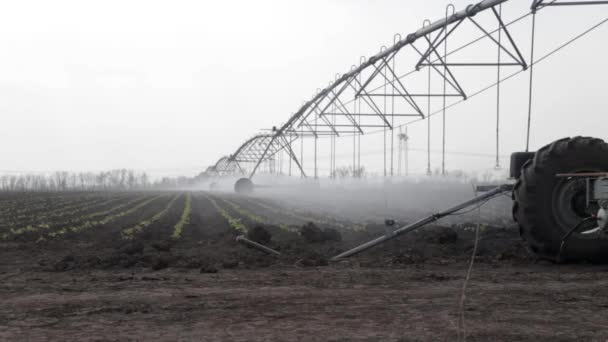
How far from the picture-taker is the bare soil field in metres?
3.98

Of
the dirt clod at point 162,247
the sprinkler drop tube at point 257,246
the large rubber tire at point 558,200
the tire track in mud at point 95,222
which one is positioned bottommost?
the tire track in mud at point 95,222

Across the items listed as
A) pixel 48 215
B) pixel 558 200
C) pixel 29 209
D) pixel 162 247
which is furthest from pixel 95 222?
pixel 558 200

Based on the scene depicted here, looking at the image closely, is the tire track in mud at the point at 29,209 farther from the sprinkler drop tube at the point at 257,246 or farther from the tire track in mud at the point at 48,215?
Result: the sprinkler drop tube at the point at 257,246

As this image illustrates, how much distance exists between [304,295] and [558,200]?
3.55 meters

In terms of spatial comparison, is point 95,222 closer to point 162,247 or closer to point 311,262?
point 162,247

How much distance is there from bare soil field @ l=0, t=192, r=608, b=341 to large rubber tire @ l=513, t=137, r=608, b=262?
0.82ft

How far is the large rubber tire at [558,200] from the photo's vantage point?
265 inches

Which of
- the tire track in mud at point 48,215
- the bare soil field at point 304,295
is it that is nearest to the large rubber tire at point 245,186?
the tire track in mud at point 48,215

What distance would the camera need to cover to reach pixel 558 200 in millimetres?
6777

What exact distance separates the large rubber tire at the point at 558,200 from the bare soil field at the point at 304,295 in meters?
0.25

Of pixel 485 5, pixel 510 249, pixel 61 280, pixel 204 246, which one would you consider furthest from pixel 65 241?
pixel 485 5

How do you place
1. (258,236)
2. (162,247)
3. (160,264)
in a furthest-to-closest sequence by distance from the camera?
(258,236) → (162,247) → (160,264)

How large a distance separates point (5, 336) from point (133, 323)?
2.86 ft

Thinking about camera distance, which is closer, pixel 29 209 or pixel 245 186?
pixel 29 209
